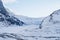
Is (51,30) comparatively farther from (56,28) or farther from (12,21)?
(12,21)

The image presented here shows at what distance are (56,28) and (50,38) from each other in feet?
21.7

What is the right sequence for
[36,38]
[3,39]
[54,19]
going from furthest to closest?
[54,19]
[36,38]
[3,39]

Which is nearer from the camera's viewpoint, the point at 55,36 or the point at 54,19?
the point at 55,36

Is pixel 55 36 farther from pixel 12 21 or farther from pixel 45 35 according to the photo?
pixel 12 21

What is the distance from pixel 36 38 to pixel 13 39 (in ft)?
23.6

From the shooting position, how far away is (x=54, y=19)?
7331 cm

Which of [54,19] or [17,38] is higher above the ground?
[54,19]

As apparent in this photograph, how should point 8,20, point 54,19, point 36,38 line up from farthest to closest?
1. point 8,20
2. point 54,19
3. point 36,38

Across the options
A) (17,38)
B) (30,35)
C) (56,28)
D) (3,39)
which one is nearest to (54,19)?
(56,28)

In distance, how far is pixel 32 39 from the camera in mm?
63125

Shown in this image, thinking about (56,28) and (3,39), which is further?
(56,28)

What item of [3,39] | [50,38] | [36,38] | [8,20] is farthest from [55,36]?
[8,20]

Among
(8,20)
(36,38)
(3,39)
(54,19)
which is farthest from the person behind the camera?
(8,20)

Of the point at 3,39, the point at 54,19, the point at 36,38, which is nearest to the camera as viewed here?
the point at 3,39
